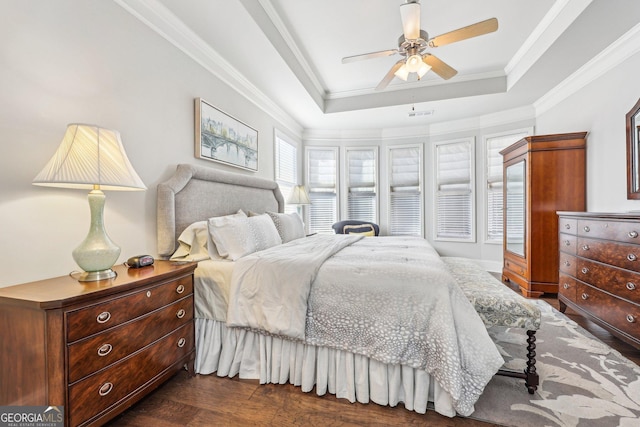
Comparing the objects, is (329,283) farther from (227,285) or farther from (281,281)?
(227,285)

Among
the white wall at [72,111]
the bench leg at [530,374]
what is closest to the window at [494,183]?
the bench leg at [530,374]

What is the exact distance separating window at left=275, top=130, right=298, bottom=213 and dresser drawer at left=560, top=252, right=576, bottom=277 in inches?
142

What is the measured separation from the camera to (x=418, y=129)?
5336mm

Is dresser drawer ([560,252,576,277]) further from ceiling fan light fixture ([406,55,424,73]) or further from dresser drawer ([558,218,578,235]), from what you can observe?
ceiling fan light fixture ([406,55,424,73])

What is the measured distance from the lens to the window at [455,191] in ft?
16.4

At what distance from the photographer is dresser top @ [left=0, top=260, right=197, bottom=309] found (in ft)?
3.63

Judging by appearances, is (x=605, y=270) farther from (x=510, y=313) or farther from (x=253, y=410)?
(x=253, y=410)

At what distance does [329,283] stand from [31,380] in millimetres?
1424

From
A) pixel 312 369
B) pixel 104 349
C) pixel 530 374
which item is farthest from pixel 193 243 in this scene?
pixel 530 374

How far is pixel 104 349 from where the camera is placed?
127 cm

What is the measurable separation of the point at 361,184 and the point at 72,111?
464 centimetres

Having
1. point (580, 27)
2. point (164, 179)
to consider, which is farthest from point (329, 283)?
point (580, 27)

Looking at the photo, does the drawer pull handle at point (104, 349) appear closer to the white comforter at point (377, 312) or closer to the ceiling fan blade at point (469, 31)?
the white comforter at point (377, 312)

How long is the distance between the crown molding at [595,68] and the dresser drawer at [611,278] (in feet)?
6.77
